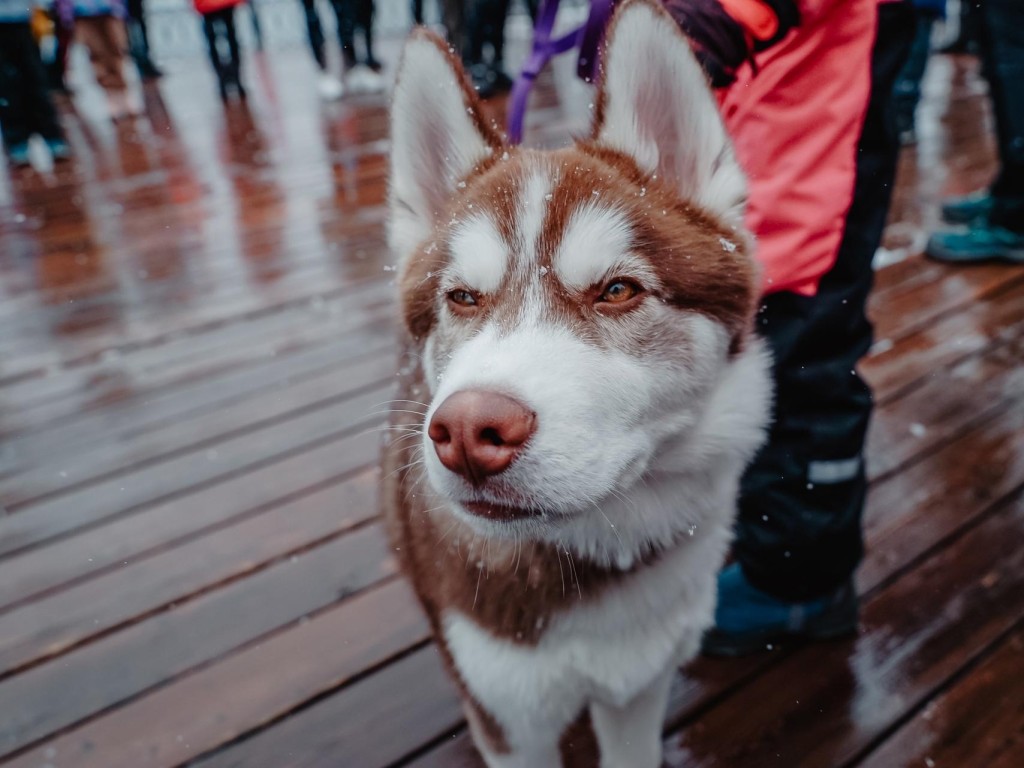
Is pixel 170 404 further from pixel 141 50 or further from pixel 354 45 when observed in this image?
pixel 141 50

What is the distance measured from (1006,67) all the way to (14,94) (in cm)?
669

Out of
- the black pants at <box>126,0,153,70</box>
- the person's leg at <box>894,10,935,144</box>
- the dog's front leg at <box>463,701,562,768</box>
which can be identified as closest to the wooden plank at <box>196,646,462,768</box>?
the dog's front leg at <box>463,701,562,768</box>

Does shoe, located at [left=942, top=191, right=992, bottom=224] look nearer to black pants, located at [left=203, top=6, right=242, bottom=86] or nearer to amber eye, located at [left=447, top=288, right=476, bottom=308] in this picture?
amber eye, located at [left=447, top=288, right=476, bottom=308]

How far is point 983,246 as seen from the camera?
3.64 meters

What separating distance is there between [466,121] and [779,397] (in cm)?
91

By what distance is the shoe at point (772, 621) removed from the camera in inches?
71.4

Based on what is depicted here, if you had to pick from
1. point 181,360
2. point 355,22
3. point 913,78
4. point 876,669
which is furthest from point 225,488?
point 355,22

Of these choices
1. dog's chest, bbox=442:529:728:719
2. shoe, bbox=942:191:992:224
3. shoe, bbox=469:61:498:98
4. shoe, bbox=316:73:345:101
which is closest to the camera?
dog's chest, bbox=442:529:728:719

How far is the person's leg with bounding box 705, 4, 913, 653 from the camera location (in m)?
1.53

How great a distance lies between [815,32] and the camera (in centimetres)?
136

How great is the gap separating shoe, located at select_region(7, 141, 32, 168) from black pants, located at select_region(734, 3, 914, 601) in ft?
22.3

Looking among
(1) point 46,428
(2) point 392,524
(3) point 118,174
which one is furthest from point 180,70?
(2) point 392,524

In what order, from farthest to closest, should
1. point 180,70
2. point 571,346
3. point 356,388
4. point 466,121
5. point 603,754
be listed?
point 180,70, point 356,388, point 603,754, point 466,121, point 571,346

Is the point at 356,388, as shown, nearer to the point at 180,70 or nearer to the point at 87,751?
the point at 87,751
